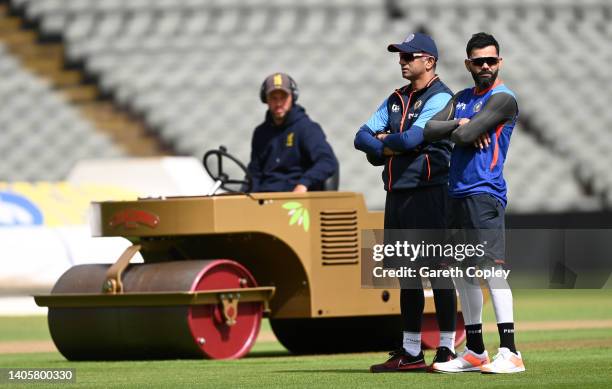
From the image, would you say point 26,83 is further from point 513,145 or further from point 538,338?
point 538,338

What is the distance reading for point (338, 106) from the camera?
21.7 m

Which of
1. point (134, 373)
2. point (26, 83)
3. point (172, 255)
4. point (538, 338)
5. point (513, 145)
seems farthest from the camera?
point (26, 83)

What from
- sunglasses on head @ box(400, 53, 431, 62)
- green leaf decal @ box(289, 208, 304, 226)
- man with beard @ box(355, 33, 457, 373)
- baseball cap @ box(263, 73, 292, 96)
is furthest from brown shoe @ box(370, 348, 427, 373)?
→ baseball cap @ box(263, 73, 292, 96)

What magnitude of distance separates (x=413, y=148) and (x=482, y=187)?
0.55 metres

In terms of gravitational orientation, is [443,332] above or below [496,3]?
below

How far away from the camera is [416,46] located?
7473 mm

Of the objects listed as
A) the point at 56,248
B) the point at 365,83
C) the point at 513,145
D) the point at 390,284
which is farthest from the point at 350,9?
the point at 390,284

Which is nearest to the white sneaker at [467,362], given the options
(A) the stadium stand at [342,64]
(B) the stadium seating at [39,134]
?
(A) the stadium stand at [342,64]

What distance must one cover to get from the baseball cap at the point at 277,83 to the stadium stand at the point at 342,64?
33.1 ft

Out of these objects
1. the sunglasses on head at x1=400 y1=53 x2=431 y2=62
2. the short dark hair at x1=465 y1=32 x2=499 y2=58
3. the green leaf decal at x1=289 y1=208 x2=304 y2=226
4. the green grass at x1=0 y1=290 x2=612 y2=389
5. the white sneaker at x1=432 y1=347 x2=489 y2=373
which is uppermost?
the short dark hair at x1=465 y1=32 x2=499 y2=58

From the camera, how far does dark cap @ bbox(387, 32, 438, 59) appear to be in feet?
24.5

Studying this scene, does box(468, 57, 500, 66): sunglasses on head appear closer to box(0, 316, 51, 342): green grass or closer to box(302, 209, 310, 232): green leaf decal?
box(302, 209, 310, 232): green leaf decal

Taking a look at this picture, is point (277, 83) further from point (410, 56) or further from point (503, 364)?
point (503, 364)

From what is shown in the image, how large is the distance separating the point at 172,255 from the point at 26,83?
46.1 feet
